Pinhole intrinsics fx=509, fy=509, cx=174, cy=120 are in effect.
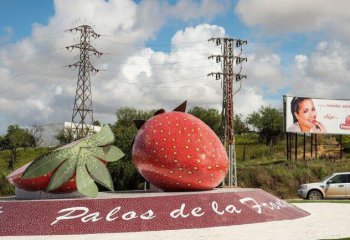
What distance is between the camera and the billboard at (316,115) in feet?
127

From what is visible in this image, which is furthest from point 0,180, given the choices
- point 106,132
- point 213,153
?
point 213,153

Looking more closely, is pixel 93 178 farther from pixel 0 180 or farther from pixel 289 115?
pixel 289 115

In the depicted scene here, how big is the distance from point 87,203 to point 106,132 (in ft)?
9.39

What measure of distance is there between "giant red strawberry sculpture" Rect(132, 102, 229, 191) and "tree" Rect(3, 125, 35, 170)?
4394cm

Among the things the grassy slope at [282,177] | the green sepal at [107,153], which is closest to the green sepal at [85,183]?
the green sepal at [107,153]

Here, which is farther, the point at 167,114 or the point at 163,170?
the point at 167,114

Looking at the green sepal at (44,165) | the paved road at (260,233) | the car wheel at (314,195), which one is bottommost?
the car wheel at (314,195)

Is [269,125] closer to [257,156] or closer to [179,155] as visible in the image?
[257,156]

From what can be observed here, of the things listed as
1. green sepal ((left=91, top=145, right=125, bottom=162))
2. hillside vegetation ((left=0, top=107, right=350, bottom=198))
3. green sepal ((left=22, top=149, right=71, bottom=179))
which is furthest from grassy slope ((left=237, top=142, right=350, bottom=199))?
green sepal ((left=22, top=149, right=71, bottom=179))

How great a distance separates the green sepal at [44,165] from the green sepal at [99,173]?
2.50 feet

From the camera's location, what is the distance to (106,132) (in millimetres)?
14367

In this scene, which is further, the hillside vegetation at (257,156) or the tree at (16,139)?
the tree at (16,139)

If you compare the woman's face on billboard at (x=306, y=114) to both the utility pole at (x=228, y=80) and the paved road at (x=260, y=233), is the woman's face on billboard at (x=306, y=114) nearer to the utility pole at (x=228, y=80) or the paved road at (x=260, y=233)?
the utility pole at (x=228, y=80)

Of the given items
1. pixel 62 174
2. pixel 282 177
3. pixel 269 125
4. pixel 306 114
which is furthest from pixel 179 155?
pixel 269 125
